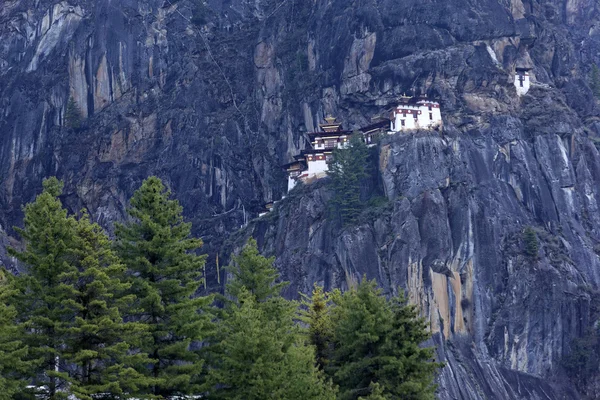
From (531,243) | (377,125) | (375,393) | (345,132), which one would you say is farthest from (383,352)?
(345,132)

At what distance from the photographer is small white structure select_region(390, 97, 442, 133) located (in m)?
81.6

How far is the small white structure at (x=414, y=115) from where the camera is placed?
268ft

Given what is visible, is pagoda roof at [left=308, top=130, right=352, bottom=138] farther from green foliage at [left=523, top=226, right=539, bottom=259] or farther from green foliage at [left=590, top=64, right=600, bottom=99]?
green foliage at [left=590, top=64, right=600, bottom=99]

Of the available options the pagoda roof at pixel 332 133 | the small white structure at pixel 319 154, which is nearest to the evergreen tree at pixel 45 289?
the small white structure at pixel 319 154

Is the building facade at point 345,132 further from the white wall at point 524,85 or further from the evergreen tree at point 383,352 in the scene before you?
the evergreen tree at point 383,352

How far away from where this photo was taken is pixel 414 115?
81.9 meters

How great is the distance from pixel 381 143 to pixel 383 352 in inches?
2044

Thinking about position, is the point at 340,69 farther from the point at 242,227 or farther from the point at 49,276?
the point at 49,276

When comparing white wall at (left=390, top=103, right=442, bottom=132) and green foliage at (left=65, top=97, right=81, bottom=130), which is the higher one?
green foliage at (left=65, top=97, right=81, bottom=130)

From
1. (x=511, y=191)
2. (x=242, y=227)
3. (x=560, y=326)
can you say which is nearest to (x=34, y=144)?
(x=242, y=227)

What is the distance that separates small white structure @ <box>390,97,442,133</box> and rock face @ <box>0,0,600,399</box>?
1.26 metres

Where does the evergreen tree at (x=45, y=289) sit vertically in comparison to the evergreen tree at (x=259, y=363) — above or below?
above

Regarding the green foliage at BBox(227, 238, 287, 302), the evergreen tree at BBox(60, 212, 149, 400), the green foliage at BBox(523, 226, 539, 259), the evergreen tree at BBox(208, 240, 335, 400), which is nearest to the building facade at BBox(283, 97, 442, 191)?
the green foliage at BBox(523, 226, 539, 259)

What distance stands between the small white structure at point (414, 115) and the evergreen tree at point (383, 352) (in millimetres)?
50620
